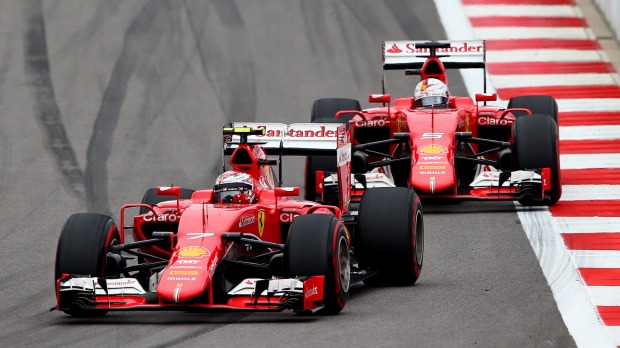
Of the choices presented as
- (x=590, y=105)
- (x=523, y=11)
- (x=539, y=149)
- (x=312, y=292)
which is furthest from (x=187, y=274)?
(x=523, y=11)

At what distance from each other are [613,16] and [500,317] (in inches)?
649

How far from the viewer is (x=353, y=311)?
1387 cm

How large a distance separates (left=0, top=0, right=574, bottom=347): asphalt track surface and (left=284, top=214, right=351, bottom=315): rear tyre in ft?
0.80

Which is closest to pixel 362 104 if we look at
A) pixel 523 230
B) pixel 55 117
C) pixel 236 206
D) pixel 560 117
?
pixel 560 117

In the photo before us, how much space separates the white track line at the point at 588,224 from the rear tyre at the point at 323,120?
3374 millimetres

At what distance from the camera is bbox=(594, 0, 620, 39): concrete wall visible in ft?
92.9

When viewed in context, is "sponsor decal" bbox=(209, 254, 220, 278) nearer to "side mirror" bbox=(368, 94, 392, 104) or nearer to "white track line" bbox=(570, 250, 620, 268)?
"white track line" bbox=(570, 250, 620, 268)

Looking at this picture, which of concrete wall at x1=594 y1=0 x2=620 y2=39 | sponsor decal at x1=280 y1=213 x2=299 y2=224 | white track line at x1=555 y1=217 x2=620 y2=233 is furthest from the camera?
concrete wall at x1=594 y1=0 x2=620 y2=39

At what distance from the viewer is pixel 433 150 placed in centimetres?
1975

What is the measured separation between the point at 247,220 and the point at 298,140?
2105mm

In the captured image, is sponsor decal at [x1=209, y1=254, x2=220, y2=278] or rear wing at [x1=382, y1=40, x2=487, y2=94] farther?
rear wing at [x1=382, y1=40, x2=487, y2=94]

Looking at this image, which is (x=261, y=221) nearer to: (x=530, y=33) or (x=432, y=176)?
(x=432, y=176)

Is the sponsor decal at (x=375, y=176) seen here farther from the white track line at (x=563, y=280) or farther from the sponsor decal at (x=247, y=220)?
the sponsor decal at (x=247, y=220)

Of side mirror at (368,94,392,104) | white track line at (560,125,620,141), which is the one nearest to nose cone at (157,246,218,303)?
side mirror at (368,94,392,104)
